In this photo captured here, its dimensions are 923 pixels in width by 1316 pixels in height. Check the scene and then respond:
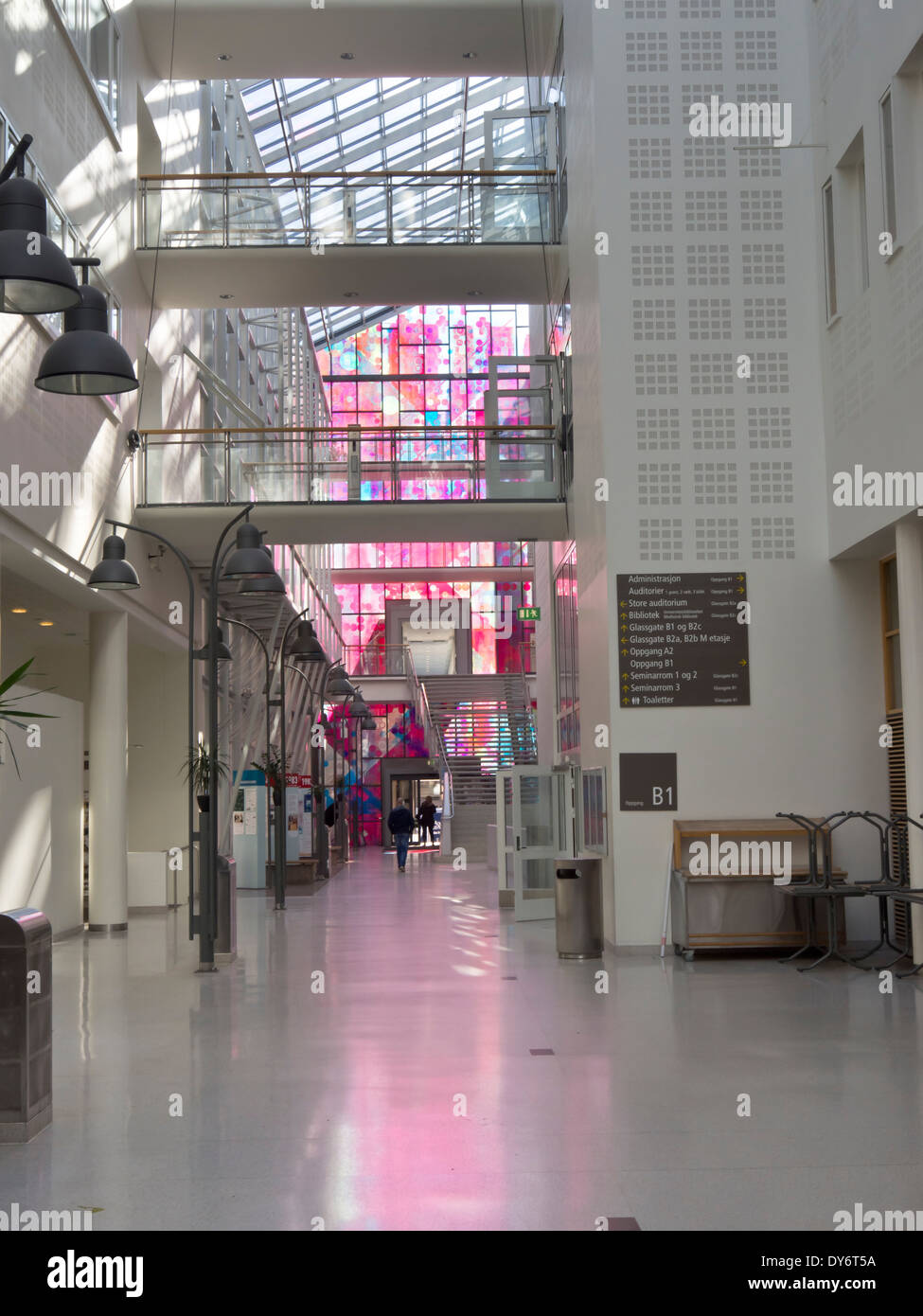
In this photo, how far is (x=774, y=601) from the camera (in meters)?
13.8

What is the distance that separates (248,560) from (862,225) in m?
6.82

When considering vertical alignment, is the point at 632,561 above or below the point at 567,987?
above

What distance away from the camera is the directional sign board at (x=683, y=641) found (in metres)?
13.7

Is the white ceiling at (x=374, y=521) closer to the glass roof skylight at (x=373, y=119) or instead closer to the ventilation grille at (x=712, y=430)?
the ventilation grille at (x=712, y=430)

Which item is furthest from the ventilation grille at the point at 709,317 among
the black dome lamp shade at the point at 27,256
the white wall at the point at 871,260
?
the black dome lamp shade at the point at 27,256

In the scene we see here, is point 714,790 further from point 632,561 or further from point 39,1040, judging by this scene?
point 39,1040

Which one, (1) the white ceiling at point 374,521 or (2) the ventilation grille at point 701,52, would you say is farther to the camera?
(1) the white ceiling at point 374,521

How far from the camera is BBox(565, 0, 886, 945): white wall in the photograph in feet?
44.8

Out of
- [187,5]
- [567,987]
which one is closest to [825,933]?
[567,987]

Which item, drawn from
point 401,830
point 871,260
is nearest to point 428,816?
point 401,830

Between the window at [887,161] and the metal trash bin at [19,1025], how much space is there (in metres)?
9.55

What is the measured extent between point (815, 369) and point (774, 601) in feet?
8.09

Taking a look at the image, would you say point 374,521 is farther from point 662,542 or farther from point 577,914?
point 577,914

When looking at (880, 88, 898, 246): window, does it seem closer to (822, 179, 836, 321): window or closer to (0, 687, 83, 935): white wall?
(822, 179, 836, 321): window
